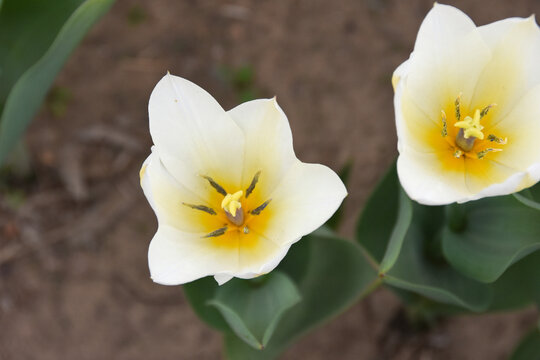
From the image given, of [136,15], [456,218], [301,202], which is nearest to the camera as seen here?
[301,202]

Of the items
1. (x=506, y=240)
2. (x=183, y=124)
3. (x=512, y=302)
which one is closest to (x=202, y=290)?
(x=183, y=124)

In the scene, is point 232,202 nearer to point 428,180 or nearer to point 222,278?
point 222,278

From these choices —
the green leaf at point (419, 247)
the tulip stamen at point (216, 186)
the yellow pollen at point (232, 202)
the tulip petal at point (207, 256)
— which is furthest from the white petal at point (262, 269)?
the green leaf at point (419, 247)

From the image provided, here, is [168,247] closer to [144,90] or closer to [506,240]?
[506,240]

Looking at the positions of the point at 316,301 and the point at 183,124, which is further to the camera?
the point at 316,301

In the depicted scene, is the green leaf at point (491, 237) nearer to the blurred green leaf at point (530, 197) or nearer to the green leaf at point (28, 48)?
the blurred green leaf at point (530, 197)

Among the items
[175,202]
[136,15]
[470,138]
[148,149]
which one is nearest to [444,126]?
[470,138]
